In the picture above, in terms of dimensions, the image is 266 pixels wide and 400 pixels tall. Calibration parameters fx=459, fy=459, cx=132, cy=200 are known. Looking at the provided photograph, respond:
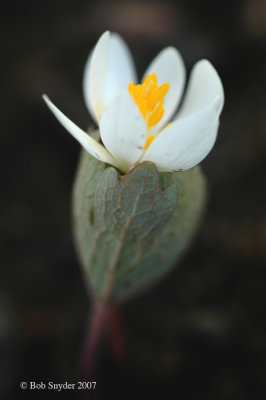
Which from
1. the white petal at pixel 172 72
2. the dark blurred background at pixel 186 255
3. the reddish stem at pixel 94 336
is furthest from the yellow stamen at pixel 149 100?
the dark blurred background at pixel 186 255

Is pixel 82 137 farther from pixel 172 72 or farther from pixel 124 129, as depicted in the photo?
pixel 172 72

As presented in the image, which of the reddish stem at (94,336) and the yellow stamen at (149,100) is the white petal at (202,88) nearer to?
the yellow stamen at (149,100)

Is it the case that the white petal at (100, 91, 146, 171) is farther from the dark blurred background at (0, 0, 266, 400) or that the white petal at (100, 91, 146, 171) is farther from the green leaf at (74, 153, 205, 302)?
the dark blurred background at (0, 0, 266, 400)

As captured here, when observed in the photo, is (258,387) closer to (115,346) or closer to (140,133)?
(115,346)

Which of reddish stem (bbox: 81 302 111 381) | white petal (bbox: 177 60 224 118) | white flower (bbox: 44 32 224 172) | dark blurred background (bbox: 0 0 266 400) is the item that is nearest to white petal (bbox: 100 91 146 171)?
white flower (bbox: 44 32 224 172)

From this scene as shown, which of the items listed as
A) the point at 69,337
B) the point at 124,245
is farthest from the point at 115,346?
the point at 124,245

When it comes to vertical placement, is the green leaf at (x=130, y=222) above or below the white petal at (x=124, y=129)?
below
